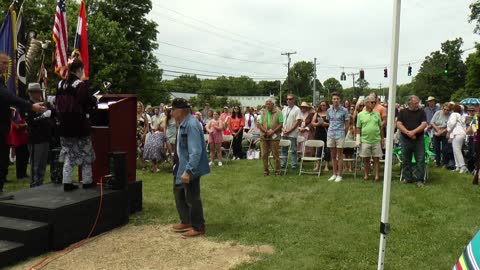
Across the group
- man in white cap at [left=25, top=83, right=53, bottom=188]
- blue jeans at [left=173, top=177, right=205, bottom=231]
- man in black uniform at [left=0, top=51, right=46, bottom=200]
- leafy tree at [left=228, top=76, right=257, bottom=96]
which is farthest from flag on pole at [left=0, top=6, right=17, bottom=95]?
leafy tree at [left=228, top=76, right=257, bottom=96]

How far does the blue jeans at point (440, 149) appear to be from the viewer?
11930 mm

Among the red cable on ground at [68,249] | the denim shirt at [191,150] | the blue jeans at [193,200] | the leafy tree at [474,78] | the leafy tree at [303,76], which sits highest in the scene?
the leafy tree at [303,76]

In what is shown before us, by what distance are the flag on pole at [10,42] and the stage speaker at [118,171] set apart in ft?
12.6

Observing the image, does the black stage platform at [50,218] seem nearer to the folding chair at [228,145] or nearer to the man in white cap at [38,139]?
the man in white cap at [38,139]

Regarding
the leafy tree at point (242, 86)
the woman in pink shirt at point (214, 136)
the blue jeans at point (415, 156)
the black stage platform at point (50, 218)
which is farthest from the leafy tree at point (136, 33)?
the leafy tree at point (242, 86)

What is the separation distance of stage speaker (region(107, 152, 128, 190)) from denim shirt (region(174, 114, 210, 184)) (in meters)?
0.86

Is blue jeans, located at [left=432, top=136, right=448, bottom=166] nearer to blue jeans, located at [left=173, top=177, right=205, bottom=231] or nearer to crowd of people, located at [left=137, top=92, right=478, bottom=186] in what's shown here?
crowd of people, located at [left=137, top=92, right=478, bottom=186]

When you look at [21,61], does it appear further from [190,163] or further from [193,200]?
[193,200]

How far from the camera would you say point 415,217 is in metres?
6.77

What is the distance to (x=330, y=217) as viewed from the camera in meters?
6.81

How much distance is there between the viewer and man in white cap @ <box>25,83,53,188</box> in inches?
316

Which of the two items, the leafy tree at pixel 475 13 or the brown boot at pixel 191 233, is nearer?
the brown boot at pixel 191 233

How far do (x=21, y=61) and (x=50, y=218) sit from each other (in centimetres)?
498

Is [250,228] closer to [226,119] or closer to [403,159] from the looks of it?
[403,159]
